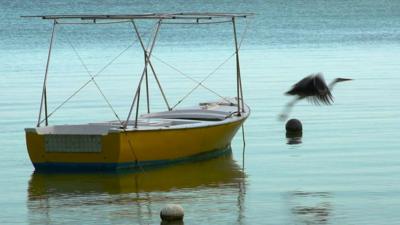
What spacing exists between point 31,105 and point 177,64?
15201mm

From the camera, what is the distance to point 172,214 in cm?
1745

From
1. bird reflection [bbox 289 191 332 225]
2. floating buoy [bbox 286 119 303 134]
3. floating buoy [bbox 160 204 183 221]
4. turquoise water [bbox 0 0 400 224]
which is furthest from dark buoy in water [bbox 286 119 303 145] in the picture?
floating buoy [bbox 160 204 183 221]

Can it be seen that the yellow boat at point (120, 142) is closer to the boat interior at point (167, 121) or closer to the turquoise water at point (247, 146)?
the boat interior at point (167, 121)

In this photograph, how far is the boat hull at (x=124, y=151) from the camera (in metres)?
21.3

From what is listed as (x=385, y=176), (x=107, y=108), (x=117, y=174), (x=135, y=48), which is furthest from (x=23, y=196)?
(x=135, y=48)

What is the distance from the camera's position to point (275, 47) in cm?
6028

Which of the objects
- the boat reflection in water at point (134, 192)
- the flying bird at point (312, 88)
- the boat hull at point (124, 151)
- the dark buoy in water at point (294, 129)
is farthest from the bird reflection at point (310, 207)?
the dark buoy in water at point (294, 129)

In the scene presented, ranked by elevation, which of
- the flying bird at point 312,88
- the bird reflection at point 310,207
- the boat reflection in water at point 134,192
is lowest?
the bird reflection at point 310,207

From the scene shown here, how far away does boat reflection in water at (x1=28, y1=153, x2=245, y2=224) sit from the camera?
1856cm

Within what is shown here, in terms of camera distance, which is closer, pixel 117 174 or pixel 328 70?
pixel 117 174

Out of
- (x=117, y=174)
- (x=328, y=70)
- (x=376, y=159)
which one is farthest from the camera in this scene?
(x=328, y=70)

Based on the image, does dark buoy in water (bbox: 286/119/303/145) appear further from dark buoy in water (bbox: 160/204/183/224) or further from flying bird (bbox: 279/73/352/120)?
dark buoy in water (bbox: 160/204/183/224)

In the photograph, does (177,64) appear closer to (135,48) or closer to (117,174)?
(135,48)

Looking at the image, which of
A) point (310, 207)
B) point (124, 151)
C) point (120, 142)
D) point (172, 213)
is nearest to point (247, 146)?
point (124, 151)
